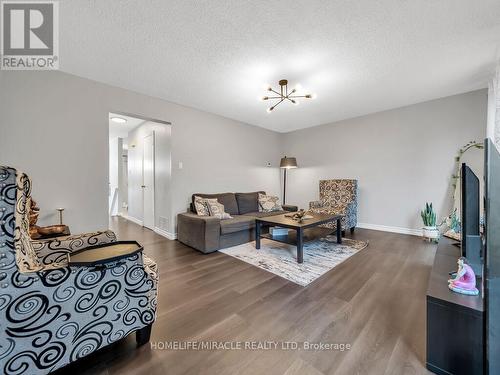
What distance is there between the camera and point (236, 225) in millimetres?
3467

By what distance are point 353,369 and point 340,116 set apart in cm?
466

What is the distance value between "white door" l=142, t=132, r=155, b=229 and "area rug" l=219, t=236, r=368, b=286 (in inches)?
93.6

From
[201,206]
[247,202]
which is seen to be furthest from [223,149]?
[201,206]

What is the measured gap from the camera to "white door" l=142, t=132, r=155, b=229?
464cm

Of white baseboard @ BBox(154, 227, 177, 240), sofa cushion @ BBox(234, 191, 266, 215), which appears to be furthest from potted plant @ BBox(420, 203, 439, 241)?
white baseboard @ BBox(154, 227, 177, 240)

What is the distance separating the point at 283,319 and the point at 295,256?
1380 mm

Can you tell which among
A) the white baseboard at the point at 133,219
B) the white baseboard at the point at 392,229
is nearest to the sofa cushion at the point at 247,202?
the white baseboard at the point at 392,229

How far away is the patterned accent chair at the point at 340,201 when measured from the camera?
404cm

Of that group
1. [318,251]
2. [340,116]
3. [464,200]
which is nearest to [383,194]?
[340,116]

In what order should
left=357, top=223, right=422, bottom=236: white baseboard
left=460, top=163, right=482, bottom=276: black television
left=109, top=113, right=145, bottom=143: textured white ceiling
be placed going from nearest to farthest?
1. left=460, top=163, right=482, bottom=276: black television
2. left=357, top=223, right=422, bottom=236: white baseboard
3. left=109, top=113, right=145, bottom=143: textured white ceiling

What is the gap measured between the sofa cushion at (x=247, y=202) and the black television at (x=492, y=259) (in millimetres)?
3747

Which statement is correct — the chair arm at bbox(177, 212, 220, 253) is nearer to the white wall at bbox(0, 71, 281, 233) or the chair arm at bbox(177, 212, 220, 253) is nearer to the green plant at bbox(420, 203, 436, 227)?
the white wall at bbox(0, 71, 281, 233)

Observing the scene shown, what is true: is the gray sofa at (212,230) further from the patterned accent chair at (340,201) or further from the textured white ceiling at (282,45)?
the textured white ceiling at (282,45)

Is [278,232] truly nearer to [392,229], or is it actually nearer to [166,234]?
[166,234]
